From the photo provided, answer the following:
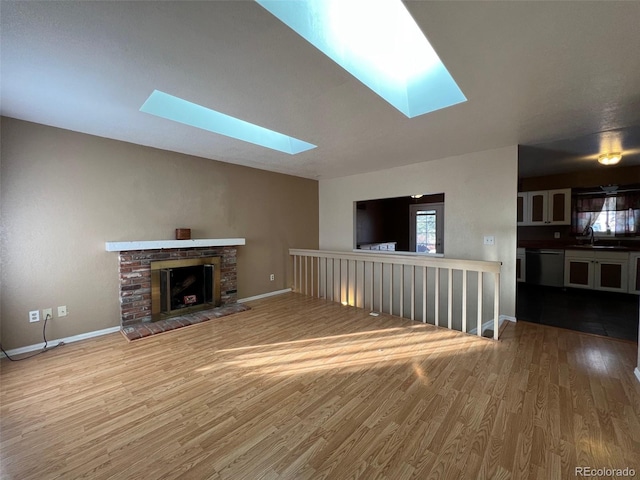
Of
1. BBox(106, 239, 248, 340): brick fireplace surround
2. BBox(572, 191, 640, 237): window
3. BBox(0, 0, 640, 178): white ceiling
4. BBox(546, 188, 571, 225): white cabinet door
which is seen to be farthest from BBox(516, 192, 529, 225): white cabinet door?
BBox(106, 239, 248, 340): brick fireplace surround

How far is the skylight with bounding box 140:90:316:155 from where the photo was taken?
8.15 feet

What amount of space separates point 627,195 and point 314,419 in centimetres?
710

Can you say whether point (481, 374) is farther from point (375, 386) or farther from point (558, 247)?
point (558, 247)

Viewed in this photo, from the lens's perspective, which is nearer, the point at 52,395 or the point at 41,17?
the point at 41,17

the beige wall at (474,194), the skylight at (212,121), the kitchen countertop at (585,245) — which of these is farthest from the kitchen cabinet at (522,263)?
the skylight at (212,121)

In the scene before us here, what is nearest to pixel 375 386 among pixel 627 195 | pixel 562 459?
pixel 562 459

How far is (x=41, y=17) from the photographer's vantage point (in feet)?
4.32

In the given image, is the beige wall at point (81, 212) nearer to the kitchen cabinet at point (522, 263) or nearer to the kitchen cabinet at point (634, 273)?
the kitchen cabinet at point (522, 263)

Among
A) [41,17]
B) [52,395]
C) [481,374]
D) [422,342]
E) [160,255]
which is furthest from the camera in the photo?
[160,255]

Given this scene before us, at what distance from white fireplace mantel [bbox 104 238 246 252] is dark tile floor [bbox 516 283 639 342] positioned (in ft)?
14.6

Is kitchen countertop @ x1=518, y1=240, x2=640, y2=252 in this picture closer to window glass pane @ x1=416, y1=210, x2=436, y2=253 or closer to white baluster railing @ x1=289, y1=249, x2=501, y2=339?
window glass pane @ x1=416, y1=210, x2=436, y2=253

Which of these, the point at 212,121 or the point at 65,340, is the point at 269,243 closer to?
the point at 212,121

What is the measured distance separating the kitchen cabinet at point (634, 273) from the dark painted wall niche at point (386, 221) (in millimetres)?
3888

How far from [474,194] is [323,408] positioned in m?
3.49
